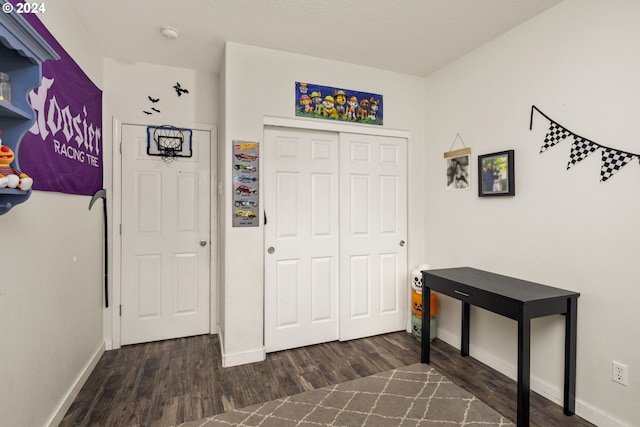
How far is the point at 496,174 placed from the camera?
8.33 feet

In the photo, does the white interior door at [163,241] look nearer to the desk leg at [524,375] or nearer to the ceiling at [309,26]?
the ceiling at [309,26]

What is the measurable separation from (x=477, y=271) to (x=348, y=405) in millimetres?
1427

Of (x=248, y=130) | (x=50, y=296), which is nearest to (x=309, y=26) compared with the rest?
(x=248, y=130)

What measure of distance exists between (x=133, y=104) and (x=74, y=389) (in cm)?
230

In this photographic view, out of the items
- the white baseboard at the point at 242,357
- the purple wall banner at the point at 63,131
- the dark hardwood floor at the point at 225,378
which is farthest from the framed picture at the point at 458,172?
the purple wall banner at the point at 63,131

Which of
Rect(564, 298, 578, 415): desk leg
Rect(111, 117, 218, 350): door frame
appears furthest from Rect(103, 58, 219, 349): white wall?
Rect(564, 298, 578, 415): desk leg

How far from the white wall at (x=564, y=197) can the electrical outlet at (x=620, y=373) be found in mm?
25

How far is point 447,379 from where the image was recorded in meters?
2.40

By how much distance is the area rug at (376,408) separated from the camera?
6.35ft

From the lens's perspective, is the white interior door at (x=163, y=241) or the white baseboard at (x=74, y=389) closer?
the white baseboard at (x=74, y=389)

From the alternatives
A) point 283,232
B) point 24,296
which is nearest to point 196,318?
point 283,232

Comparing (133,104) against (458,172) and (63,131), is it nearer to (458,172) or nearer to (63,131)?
(63,131)

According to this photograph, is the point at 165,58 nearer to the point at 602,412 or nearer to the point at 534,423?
the point at 534,423

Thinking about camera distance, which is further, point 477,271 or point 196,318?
point 196,318
